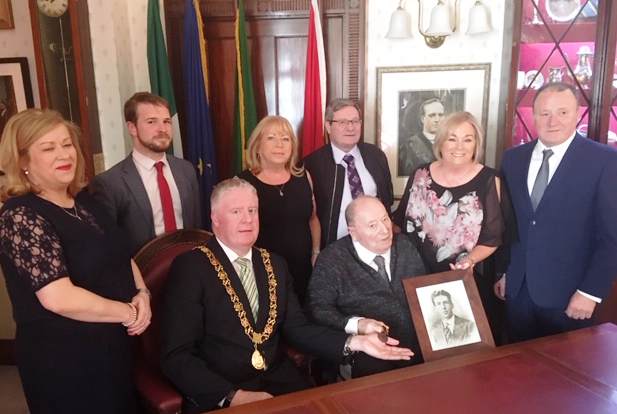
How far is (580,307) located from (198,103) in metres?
2.90

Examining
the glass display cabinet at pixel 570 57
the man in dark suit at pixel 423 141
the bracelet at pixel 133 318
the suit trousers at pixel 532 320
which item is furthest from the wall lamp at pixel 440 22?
the bracelet at pixel 133 318

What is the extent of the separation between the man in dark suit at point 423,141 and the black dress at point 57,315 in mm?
2610

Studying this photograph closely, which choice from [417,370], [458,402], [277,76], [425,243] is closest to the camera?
[458,402]

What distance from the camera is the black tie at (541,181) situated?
7.47 feet

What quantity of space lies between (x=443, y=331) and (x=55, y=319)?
1388 mm

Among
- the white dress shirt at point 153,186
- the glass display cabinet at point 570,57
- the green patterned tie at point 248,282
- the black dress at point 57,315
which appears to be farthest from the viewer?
the glass display cabinet at point 570,57

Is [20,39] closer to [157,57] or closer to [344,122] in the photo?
[157,57]

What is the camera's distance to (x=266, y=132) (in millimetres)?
2639

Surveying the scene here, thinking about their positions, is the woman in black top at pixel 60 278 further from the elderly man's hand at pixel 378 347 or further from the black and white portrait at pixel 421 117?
the black and white portrait at pixel 421 117

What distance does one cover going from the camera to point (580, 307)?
2186mm

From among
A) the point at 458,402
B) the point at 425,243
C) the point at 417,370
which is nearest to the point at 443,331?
the point at 417,370

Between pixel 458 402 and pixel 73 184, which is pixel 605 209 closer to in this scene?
pixel 458 402

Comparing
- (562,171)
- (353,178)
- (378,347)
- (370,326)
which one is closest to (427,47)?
(353,178)

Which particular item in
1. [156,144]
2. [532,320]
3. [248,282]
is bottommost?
[532,320]
